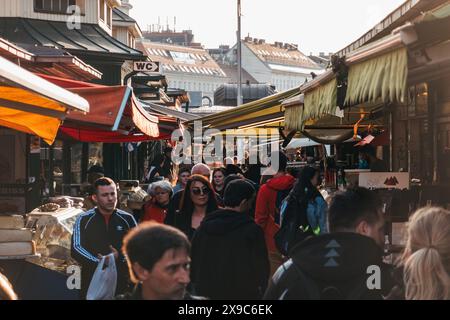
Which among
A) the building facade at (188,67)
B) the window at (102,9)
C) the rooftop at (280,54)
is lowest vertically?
the window at (102,9)

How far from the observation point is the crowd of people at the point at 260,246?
13.7 ft

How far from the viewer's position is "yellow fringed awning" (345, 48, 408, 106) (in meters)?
5.10

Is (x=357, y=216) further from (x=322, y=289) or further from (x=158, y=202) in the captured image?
(x=158, y=202)

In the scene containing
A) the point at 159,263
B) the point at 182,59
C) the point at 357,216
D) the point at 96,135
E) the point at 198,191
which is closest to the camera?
the point at 159,263

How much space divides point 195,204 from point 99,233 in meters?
1.10

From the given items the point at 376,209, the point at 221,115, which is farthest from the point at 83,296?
the point at 221,115

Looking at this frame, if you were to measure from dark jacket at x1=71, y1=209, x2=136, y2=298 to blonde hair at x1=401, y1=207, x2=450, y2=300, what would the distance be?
373 centimetres

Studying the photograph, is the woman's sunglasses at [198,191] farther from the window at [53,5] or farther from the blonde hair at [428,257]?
the window at [53,5]

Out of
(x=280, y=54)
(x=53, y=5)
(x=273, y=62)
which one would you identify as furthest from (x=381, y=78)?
(x=280, y=54)

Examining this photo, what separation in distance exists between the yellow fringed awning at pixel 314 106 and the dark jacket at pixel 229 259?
3.31 feet

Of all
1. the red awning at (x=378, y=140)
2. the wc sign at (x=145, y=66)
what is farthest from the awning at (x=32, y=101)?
the wc sign at (x=145, y=66)

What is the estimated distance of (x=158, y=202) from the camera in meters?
10.4

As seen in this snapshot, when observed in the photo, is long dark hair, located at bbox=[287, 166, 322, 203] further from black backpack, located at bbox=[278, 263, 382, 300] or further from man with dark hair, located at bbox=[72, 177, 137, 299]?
black backpack, located at bbox=[278, 263, 382, 300]
